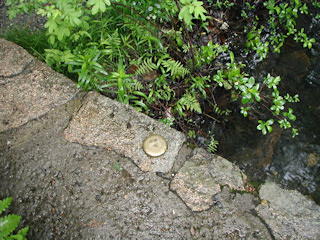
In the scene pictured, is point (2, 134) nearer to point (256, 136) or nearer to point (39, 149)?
point (39, 149)

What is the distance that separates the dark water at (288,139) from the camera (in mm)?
2598

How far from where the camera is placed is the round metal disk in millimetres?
2047

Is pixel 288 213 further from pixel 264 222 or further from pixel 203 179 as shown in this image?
pixel 203 179

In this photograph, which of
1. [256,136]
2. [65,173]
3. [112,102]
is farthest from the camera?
[256,136]

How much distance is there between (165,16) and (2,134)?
6.48 feet

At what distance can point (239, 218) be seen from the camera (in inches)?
72.4

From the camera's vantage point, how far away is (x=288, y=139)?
2.79 meters

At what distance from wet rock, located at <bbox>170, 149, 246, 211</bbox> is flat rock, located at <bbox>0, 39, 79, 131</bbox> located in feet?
4.06

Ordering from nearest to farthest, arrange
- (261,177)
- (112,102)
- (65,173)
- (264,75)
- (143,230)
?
1. (143,230)
2. (65,173)
3. (112,102)
4. (261,177)
5. (264,75)

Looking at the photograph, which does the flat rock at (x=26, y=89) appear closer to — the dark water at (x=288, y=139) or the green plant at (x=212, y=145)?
the green plant at (x=212, y=145)

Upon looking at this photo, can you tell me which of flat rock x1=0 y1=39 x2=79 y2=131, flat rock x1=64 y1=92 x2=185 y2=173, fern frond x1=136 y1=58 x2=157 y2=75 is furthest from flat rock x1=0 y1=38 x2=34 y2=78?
fern frond x1=136 y1=58 x2=157 y2=75

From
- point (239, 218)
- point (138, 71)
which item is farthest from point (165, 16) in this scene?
point (239, 218)

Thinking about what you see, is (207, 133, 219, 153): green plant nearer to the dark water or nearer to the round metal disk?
the dark water

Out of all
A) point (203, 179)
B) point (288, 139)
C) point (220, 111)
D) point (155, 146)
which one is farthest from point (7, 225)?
point (288, 139)
